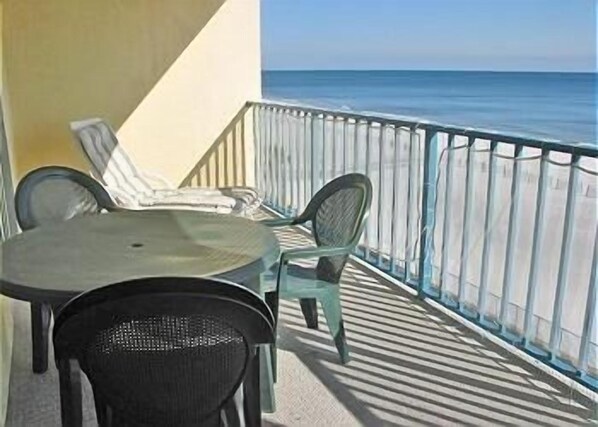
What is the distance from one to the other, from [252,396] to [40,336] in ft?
4.51

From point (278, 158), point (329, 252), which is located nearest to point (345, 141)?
point (278, 158)

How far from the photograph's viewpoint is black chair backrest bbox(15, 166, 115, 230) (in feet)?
9.41

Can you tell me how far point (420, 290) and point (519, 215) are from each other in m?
0.85

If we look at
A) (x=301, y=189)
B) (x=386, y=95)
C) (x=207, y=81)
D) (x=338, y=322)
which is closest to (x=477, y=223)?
(x=338, y=322)

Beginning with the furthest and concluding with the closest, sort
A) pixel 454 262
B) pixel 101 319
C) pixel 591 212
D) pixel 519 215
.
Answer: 1. pixel 454 262
2. pixel 519 215
3. pixel 591 212
4. pixel 101 319

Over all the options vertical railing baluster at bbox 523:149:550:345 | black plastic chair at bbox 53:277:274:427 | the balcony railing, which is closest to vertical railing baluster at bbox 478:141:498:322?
the balcony railing

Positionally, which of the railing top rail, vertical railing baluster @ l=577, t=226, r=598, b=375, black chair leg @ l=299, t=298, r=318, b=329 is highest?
the railing top rail

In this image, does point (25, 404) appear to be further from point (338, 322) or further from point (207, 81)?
point (207, 81)

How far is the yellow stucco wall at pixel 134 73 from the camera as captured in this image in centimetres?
505

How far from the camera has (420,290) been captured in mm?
3648

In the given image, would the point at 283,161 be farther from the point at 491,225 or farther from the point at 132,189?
the point at 491,225

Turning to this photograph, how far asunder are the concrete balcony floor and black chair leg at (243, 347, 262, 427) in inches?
25.2

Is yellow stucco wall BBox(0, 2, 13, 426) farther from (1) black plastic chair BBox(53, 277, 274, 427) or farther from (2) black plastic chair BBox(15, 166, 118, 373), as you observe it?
(1) black plastic chair BBox(53, 277, 274, 427)

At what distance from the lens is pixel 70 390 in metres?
1.61
